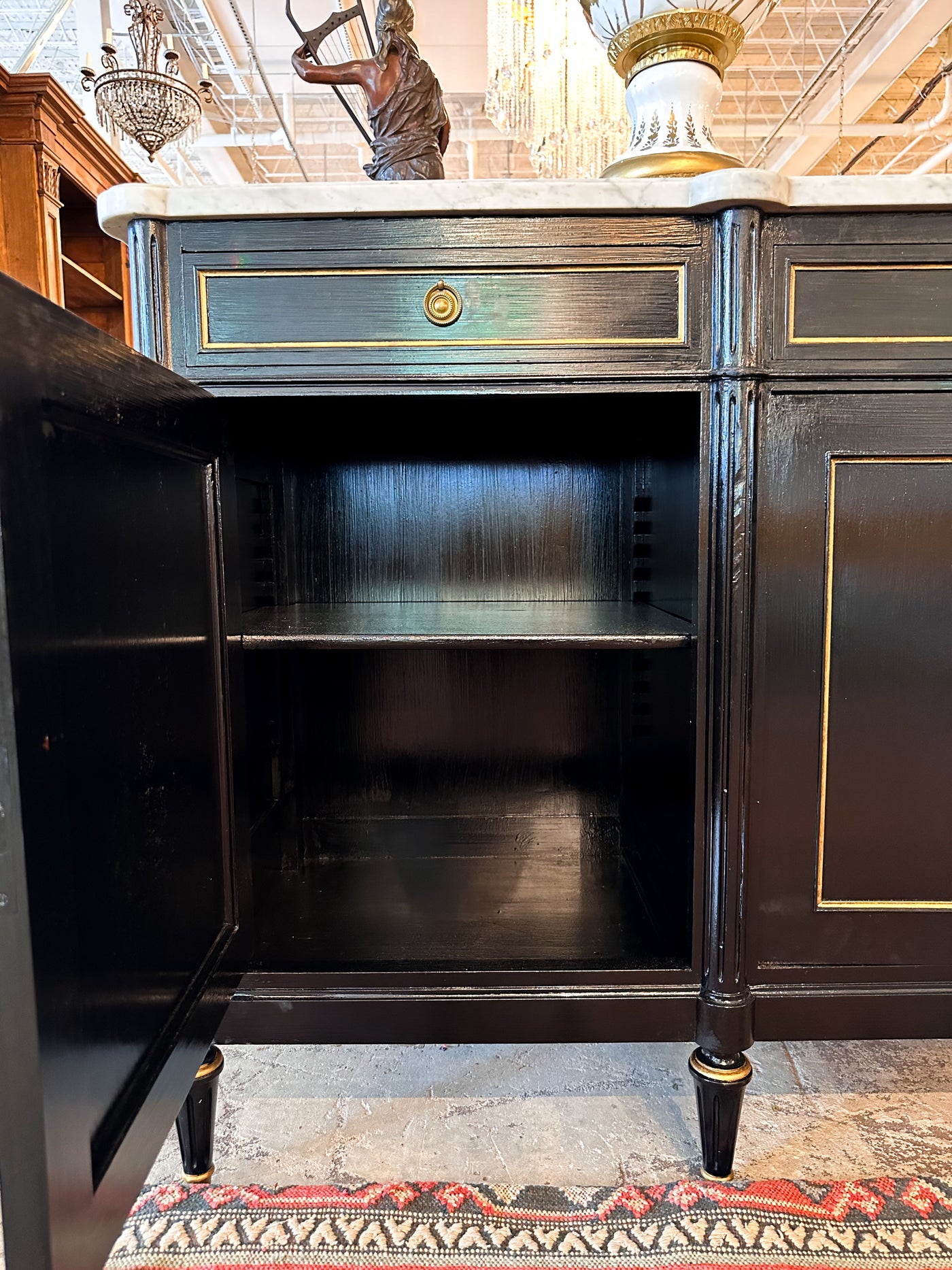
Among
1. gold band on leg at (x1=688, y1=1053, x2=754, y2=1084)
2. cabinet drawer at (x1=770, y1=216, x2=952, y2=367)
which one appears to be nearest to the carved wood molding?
cabinet drawer at (x1=770, y1=216, x2=952, y2=367)

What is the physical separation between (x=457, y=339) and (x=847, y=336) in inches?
13.8

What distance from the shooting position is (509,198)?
687mm

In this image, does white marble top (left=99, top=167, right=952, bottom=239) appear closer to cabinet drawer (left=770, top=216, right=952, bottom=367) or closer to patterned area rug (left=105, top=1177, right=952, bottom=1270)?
cabinet drawer (left=770, top=216, right=952, bottom=367)

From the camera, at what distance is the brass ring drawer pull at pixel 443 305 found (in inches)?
27.7

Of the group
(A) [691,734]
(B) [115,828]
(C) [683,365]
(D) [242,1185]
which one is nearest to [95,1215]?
(B) [115,828]

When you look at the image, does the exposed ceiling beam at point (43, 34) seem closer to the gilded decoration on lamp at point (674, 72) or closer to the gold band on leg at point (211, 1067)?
the gilded decoration on lamp at point (674, 72)

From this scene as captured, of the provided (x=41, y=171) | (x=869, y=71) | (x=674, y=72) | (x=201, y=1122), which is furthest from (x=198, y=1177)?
(x=869, y=71)

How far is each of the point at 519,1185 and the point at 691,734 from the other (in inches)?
18.3

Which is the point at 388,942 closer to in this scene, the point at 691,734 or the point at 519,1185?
the point at 519,1185

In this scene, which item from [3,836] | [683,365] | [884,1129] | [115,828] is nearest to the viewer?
[3,836]

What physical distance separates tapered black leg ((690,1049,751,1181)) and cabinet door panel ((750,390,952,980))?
90 millimetres

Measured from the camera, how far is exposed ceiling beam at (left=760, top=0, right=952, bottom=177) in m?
2.98

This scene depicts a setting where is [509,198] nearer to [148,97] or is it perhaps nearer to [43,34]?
[148,97]

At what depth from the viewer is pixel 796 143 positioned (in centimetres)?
415
